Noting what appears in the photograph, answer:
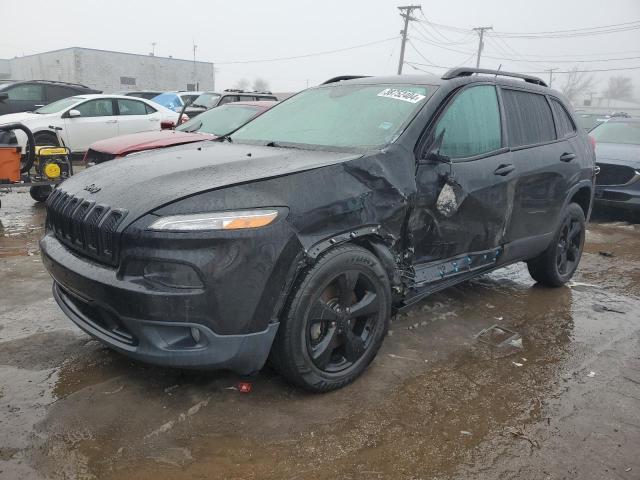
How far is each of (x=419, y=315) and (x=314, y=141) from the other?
1633mm

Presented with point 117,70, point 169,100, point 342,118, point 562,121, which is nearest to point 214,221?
point 342,118

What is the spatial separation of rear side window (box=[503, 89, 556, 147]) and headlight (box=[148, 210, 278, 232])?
94.6 inches

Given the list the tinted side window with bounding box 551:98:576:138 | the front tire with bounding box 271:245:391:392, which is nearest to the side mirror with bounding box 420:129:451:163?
the front tire with bounding box 271:245:391:392

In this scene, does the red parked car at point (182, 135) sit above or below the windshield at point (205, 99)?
below

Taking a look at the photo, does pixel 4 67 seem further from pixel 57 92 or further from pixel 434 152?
pixel 434 152

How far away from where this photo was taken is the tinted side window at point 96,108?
1080cm

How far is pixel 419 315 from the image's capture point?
407cm

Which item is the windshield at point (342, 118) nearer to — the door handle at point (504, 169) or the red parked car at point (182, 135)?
the door handle at point (504, 169)

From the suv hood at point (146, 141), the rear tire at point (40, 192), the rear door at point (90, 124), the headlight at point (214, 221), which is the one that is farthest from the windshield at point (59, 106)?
the headlight at point (214, 221)

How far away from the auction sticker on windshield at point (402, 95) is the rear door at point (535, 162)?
0.96 meters

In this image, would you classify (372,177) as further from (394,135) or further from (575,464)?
(575,464)

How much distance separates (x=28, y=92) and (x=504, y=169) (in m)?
13.7

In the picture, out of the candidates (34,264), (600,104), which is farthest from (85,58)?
(600,104)

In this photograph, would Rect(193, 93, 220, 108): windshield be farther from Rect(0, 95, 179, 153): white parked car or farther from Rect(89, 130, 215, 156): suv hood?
Rect(89, 130, 215, 156): suv hood
